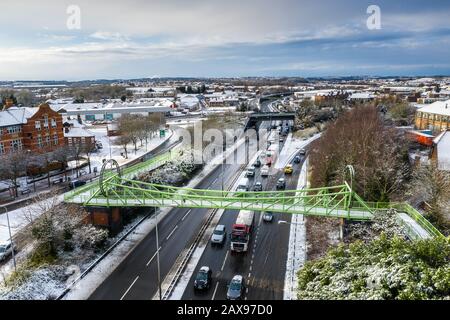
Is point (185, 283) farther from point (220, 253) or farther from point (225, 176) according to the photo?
point (225, 176)

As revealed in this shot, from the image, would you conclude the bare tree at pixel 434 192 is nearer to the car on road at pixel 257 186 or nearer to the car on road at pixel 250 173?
the car on road at pixel 257 186

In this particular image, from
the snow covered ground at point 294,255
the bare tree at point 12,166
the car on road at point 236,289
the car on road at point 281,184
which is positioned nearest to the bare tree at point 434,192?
the snow covered ground at point 294,255

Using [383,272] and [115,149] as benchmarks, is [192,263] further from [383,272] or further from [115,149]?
[115,149]

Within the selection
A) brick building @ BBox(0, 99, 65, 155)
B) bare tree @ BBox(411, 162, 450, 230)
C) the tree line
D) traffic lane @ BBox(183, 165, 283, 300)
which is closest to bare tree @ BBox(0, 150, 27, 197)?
brick building @ BBox(0, 99, 65, 155)

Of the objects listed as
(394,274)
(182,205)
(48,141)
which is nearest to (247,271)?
(182,205)

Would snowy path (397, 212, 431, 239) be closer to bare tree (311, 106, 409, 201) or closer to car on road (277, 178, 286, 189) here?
bare tree (311, 106, 409, 201)
